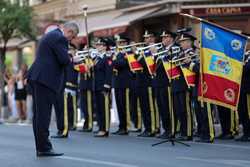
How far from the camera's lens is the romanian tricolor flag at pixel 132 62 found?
15633 millimetres

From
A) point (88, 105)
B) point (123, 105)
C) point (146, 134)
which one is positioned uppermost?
point (123, 105)

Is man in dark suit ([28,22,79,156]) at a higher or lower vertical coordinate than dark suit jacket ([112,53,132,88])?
higher

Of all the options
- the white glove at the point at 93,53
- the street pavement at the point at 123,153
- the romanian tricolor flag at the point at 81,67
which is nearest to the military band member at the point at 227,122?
the street pavement at the point at 123,153

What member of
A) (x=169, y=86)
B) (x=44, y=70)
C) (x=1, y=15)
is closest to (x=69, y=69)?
(x=169, y=86)

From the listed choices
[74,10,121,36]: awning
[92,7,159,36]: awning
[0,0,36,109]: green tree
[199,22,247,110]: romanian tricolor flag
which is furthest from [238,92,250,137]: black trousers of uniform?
[74,10,121,36]: awning

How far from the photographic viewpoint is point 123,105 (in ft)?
53.7

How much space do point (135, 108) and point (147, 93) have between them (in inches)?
29.2

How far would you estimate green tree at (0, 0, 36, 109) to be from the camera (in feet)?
89.2

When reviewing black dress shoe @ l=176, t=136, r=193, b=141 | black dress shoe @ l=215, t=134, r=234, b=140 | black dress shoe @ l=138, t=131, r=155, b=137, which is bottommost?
black dress shoe @ l=138, t=131, r=155, b=137

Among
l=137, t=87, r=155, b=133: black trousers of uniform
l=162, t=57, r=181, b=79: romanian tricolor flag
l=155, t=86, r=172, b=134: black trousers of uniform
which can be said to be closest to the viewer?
l=162, t=57, r=181, b=79: romanian tricolor flag

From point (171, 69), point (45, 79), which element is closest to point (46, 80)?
point (45, 79)

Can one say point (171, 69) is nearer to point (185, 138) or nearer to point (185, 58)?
point (185, 58)

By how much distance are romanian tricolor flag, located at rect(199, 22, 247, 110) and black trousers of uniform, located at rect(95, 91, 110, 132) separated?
2.95 metres

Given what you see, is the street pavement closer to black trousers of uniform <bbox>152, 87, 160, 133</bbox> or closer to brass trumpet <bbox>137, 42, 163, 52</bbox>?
black trousers of uniform <bbox>152, 87, 160, 133</bbox>
